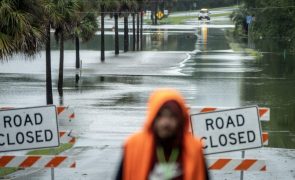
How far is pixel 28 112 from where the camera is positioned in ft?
33.1

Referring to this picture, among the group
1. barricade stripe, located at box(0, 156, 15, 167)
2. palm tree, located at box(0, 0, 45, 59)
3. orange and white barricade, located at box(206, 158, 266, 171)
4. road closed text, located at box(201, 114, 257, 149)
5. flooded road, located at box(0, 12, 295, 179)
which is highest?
palm tree, located at box(0, 0, 45, 59)

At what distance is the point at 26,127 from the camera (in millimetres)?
10062

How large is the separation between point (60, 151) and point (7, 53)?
3839mm

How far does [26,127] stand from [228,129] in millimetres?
2915

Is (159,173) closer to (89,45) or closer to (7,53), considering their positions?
(7,53)

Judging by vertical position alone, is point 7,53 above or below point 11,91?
above

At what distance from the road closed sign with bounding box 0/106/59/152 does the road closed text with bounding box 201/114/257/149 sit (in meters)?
2.23

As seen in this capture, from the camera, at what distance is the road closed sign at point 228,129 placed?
10.1 meters

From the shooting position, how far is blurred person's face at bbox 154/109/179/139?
413cm

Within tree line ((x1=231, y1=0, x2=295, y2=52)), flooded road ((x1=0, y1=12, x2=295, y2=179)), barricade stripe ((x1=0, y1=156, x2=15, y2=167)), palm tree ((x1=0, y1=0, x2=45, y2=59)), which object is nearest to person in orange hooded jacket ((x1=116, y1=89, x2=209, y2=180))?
barricade stripe ((x1=0, y1=156, x2=15, y2=167))

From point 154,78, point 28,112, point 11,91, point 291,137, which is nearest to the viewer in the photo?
point 28,112

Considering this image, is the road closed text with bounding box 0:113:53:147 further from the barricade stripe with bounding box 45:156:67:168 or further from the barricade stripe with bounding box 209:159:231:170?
the barricade stripe with bounding box 209:159:231:170

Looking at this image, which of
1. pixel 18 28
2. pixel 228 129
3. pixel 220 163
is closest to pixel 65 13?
pixel 18 28

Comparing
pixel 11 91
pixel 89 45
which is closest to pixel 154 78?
pixel 11 91
